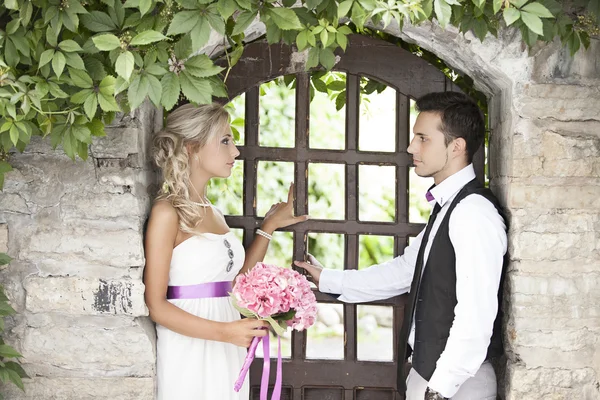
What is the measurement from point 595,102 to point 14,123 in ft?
7.25

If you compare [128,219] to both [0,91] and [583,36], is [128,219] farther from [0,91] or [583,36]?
[583,36]

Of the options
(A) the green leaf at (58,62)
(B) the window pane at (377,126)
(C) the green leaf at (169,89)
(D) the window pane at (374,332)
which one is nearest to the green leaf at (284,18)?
(C) the green leaf at (169,89)

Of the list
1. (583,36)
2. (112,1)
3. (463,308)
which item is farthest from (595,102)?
(112,1)

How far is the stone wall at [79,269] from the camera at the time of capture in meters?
2.91

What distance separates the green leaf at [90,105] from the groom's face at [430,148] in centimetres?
135

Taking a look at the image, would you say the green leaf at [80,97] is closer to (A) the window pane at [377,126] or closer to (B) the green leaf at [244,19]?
(B) the green leaf at [244,19]

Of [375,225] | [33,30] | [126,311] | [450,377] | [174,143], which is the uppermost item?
[33,30]

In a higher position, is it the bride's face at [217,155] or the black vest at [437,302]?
the bride's face at [217,155]

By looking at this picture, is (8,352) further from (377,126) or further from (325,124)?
(377,126)

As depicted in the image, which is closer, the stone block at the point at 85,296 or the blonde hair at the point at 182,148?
the stone block at the point at 85,296

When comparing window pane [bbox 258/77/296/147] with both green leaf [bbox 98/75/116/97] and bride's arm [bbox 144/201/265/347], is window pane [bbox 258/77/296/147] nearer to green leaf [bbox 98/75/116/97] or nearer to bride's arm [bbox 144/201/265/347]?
bride's arm [bbox 144/201/265/347]

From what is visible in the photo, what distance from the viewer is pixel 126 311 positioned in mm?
2908

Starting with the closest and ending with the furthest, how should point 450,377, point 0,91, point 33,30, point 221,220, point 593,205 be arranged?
point 0,91, point 33,30, point 450,377, point 593,205, point 221,220

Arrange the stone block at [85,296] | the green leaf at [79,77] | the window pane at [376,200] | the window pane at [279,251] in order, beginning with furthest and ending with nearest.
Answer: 1. the window pane at [376,200]
2. the window pane at [279,251]
3. the stone block at [85,296]
4. the green leaf at [79,77]
